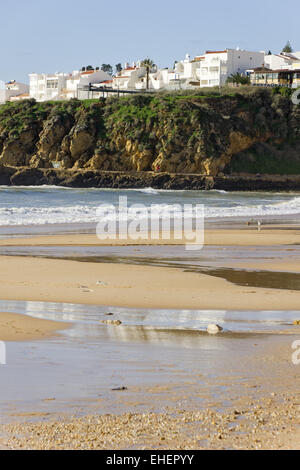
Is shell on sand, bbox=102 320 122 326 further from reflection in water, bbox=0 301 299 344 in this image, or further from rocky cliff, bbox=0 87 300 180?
rocky cliff, bbox=0 87 300 180

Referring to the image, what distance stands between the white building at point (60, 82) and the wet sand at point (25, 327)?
342 feet

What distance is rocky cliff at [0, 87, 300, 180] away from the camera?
251 ft

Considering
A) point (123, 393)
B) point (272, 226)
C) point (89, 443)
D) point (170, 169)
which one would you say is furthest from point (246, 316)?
point (170, 169)

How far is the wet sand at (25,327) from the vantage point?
310 inches

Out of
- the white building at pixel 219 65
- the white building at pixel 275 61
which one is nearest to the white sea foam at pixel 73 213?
the white building at pixel 219 65

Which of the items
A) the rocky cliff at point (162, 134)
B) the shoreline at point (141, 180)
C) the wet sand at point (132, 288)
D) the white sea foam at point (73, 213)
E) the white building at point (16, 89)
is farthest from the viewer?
the white building at point (16, 89)

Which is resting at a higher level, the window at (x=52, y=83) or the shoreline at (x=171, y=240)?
the window at (x=52, y=83)

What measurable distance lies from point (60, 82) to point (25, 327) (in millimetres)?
115091

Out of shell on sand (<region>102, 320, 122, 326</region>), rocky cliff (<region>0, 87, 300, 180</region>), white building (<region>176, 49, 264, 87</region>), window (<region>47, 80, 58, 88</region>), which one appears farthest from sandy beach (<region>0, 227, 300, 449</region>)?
window (<region>47, 80, 58, 88</region>)

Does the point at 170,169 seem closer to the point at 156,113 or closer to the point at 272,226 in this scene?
the point at 156,113

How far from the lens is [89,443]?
4.69 meters

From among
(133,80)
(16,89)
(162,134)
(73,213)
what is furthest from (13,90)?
(73,213)

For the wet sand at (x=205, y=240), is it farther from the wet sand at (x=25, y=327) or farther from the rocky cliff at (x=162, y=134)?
the rocky cliff at (x=162, y=134)

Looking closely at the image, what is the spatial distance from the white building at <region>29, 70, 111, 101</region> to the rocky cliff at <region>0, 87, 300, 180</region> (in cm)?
2712
